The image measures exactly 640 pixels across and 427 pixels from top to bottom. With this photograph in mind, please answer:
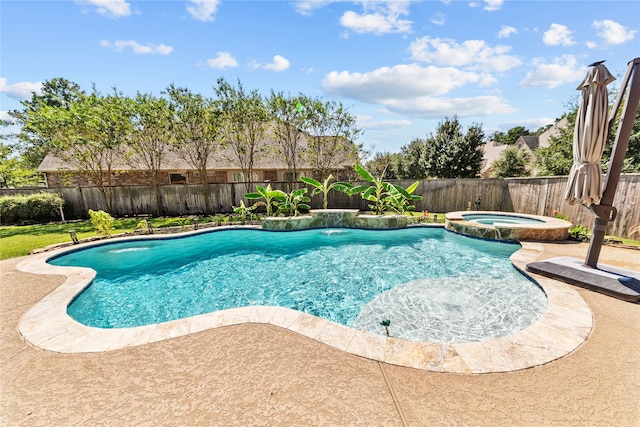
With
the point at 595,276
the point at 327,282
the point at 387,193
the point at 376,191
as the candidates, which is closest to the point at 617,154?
the point at 595,276

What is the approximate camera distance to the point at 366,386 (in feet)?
8.09

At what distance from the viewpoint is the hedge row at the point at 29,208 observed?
12586 mm

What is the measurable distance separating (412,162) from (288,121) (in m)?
15.9

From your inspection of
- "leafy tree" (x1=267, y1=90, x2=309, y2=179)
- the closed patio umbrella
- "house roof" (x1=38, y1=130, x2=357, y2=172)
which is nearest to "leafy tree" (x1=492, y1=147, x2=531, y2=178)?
"house roof" (x1=38, y1=130, x2=357, y2=172)

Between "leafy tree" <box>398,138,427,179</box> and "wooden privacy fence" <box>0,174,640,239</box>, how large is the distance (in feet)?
31.4

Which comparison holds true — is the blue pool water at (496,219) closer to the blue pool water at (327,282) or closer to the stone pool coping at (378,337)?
the blue pool water at (327,282)

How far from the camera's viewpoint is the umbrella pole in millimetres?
4141

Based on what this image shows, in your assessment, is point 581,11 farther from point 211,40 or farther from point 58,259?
point 58,259

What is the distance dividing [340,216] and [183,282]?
7.61 metres

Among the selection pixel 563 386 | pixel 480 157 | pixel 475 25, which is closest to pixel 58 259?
pixel 563 386

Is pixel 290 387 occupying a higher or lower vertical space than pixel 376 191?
lower

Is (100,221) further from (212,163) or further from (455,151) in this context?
(455,151)

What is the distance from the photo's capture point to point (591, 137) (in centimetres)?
430

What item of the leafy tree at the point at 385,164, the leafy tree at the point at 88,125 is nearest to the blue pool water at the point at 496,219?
the leafy tree at the point at 385,164
